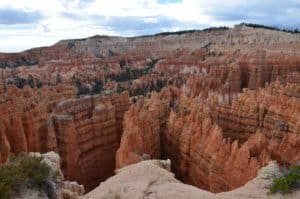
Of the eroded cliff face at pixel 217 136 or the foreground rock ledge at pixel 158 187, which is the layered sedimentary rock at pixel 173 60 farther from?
the foreground rock ledge at pixel 158 187

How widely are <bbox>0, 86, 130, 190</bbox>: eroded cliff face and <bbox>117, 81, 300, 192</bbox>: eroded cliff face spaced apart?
199 cm

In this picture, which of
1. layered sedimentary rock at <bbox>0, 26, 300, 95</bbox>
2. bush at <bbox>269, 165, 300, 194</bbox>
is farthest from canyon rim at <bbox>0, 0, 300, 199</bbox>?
layered sedimentary rock at <bbox>0, 26, 300, 95</bbox>

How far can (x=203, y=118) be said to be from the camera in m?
20.5

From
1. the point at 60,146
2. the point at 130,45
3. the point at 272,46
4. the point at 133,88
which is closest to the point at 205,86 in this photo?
the point at 133,88

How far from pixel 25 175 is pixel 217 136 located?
1056cm

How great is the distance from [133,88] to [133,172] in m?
30.8

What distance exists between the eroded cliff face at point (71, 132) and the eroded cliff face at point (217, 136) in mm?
1992

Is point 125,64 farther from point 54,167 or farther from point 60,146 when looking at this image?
point 54,167

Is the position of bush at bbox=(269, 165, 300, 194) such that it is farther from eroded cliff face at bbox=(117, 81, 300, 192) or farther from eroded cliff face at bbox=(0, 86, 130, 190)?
eroded cliff face at bbox=(0, 86, 130, 190)

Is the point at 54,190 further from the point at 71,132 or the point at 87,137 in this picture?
the point at 87,137

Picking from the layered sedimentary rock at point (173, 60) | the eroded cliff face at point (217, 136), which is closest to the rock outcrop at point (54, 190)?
the eroded cliff face at point (217, 136)

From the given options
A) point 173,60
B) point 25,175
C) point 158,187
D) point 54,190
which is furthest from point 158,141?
point 173,60

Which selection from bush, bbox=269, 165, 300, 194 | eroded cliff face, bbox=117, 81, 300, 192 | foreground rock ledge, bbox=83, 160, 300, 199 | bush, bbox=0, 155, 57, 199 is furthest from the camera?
eroded cliff face, bbox=117, 81, 300, 192

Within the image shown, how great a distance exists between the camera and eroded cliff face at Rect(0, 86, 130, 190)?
19.1 meters
